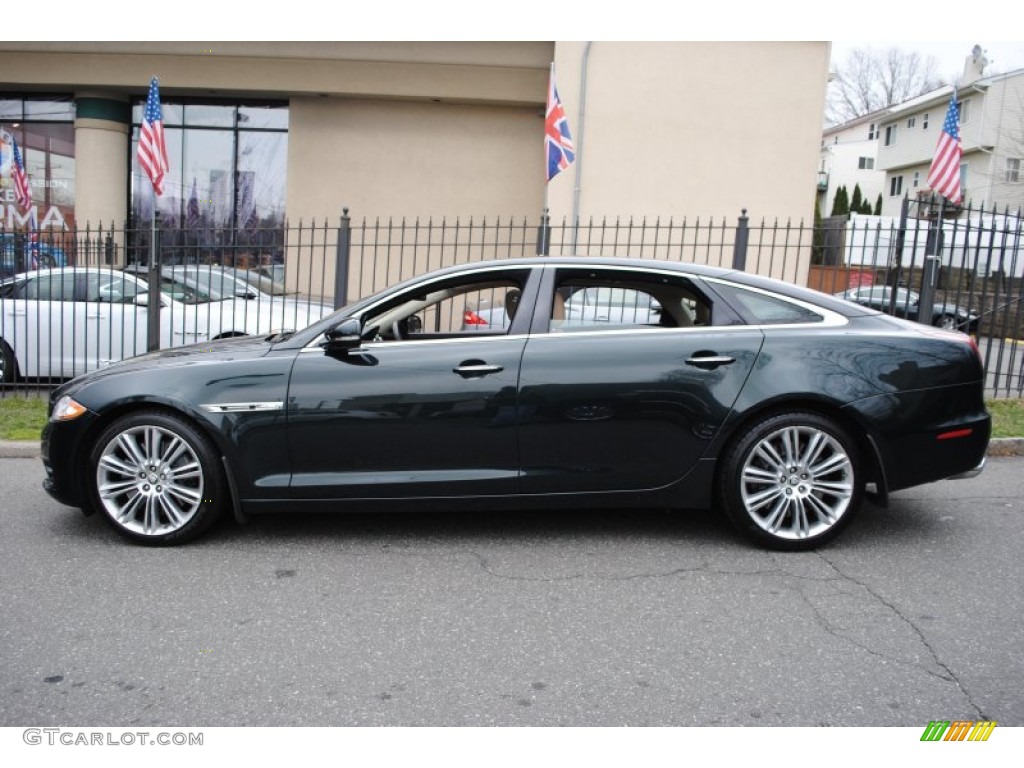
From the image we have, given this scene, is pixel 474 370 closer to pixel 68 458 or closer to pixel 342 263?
pixel 68 458

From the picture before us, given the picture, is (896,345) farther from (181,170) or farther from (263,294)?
(181,170)

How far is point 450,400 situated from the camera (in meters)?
4.76

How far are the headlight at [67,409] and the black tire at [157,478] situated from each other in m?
0.17

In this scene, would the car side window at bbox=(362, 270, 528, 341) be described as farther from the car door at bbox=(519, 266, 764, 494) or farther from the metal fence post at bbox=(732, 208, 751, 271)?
the metal fence post at bbox=(732, 208, 751, 271)

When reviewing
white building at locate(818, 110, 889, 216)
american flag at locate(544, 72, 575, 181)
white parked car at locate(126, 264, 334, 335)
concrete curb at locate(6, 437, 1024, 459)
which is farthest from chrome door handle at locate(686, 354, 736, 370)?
white building at locate(818, 110, 889, 216)

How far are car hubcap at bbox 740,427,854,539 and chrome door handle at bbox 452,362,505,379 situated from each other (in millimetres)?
1426

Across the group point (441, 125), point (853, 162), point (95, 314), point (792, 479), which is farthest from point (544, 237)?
point (853, 162)

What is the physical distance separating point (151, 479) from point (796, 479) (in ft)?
11.4

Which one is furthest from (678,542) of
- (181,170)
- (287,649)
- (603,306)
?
(181,170)

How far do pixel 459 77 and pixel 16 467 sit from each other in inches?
506

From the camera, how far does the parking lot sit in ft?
10.6

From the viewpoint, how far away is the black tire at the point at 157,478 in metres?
4.85

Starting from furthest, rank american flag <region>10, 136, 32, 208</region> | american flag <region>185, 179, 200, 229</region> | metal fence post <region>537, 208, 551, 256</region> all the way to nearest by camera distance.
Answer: american flag <region>185, 179, 200, 229</region>
american flag <region>10, 136, 32, 208</region>
metal fence post <region>537, 208, 551, 256</region>

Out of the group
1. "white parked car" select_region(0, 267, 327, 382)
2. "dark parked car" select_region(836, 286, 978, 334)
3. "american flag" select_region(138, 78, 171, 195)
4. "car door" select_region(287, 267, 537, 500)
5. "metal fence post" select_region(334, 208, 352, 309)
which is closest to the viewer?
"car door" select_region(287, 267, 537, 500)
